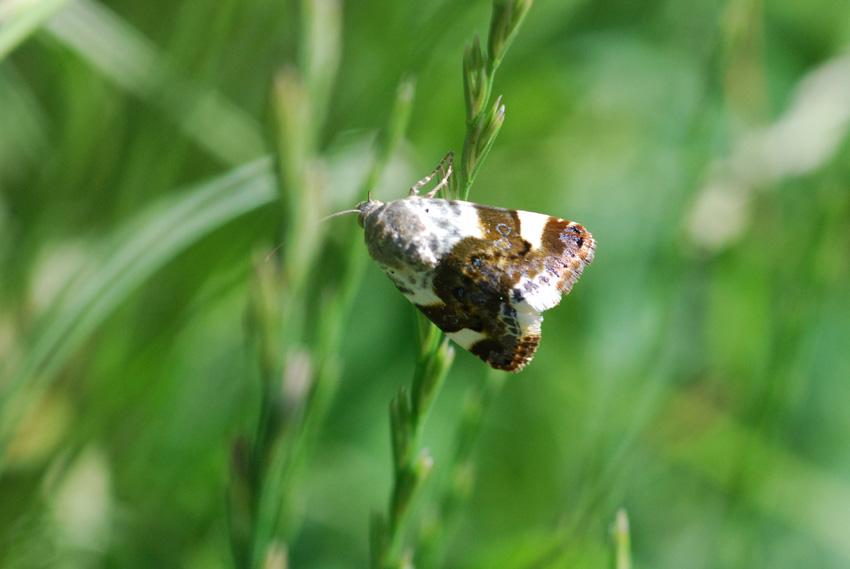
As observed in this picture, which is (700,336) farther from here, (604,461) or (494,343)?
(494,343)

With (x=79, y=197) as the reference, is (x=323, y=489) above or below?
below

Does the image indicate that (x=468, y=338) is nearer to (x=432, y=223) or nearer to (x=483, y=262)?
(x=483, y=262)

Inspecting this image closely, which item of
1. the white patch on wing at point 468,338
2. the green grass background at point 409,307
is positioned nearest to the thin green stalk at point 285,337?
the green grass background at point 409,307

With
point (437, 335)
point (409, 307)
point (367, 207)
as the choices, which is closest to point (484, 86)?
point (437, 335)

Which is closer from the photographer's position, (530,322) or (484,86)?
(484,86)

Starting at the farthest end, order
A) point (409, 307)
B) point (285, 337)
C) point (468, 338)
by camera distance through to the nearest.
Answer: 1. point (409, 307)
2. point (468, 338)
3. point (285, 337)

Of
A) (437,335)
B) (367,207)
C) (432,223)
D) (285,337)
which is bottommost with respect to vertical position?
(437,335)

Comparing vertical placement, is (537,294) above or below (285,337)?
below

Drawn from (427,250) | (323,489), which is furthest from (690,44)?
(323,489)
